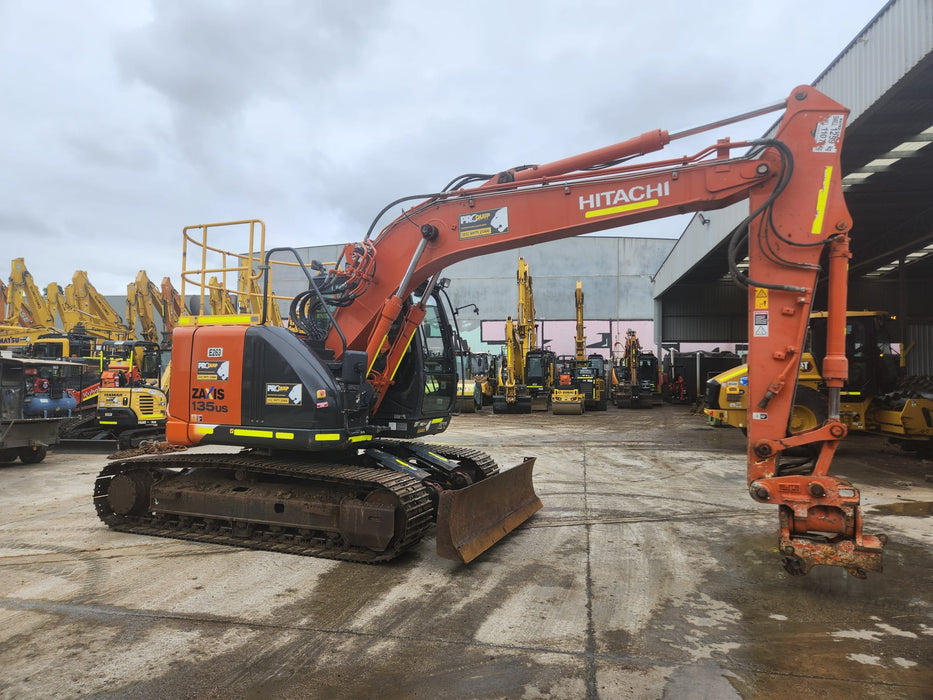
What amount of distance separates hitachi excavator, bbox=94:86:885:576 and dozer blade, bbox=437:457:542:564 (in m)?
0.02

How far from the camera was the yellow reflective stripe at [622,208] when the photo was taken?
4.86 metres

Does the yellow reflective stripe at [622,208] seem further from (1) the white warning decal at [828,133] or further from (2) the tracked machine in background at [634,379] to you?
(2) the tracked machine in background at [634,379]

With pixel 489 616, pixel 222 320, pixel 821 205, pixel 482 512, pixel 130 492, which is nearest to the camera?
pixel 489 616

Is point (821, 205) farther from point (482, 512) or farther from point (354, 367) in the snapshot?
point (354, 367)

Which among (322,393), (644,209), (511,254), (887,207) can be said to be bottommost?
(322,393)

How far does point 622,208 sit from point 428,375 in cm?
261

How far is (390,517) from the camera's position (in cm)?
499

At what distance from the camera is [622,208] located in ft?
16.3

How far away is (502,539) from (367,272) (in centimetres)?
295

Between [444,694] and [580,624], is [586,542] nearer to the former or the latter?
[580,624]

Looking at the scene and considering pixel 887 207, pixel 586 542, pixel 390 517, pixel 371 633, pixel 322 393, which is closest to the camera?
pixel 371 633

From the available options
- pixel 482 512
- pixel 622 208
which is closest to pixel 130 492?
pixel 482 512

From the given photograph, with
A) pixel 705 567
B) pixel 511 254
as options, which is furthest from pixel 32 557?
pixel 511 254

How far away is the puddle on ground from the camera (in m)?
6.89
